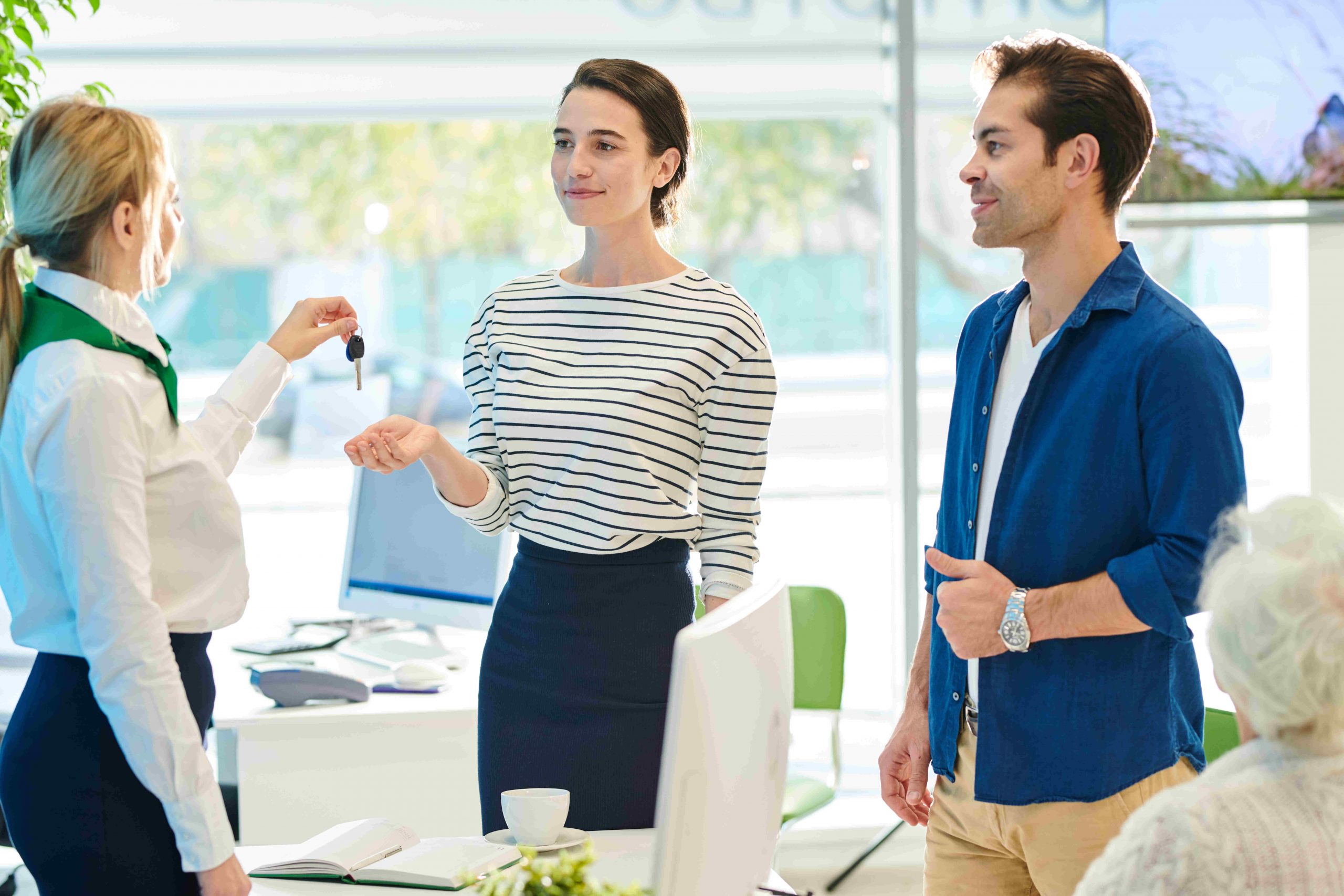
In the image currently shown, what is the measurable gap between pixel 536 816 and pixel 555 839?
0.05m

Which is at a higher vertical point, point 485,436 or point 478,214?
point 478,214

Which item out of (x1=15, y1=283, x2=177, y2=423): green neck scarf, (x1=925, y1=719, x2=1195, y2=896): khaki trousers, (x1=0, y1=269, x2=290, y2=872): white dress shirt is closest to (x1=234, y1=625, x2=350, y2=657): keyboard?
(x1=0, y1=269, x2=290, y2=872): white dress shirt

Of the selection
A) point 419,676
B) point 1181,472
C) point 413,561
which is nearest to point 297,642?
point 413,561

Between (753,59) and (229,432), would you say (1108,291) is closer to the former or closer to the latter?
(229,432)

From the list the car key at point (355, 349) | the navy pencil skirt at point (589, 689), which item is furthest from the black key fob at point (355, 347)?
the navy pencil skirt at point (589, 689)

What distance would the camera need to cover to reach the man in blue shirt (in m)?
1.57

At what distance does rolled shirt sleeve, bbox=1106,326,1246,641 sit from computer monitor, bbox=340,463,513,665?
1806 millimetres

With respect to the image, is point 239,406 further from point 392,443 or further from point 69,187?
point 69,187

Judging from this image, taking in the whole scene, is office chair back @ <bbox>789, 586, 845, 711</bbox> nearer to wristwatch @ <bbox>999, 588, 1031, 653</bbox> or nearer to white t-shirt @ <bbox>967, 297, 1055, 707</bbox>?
white t-shirt @ <bbox>967, 297, 1055, 707</bbox>

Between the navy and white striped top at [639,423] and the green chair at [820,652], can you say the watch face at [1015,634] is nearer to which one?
the navy and white striped top at [639,423]

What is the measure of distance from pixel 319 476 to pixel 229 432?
3232 mm

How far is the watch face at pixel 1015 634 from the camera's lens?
1.62 m

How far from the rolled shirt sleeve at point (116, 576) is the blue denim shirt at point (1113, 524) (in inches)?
41.9

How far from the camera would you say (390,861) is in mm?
1665
